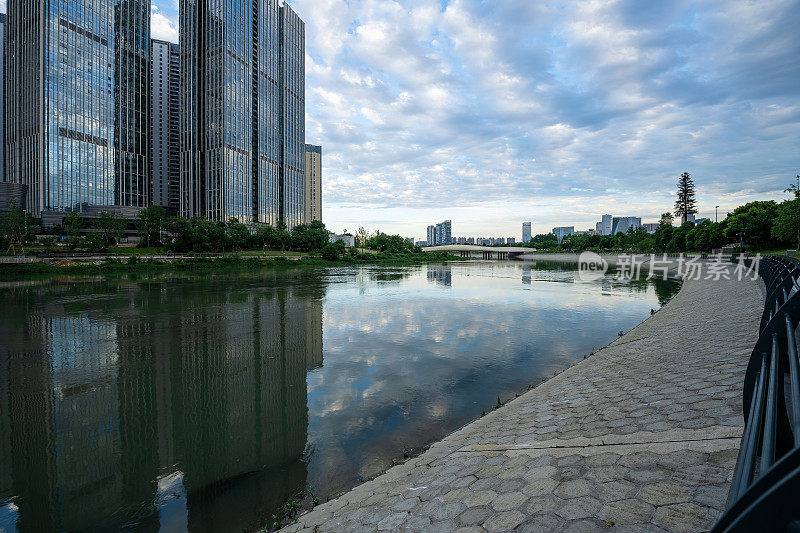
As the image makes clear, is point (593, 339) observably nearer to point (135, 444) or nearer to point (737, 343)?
point (737, 343)

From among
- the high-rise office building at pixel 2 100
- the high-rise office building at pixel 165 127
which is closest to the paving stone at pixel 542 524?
the high-rise office building at pixel 165 127

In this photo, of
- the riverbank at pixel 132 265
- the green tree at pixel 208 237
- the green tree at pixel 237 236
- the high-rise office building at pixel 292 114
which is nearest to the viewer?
the riverbank at pixel 132 265

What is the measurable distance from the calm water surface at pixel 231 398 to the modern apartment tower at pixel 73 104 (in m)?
81.8

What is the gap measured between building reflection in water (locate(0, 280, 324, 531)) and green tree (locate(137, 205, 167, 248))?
61.9 metres

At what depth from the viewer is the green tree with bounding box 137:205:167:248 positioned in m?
68.1

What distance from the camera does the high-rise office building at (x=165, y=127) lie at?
353 feet

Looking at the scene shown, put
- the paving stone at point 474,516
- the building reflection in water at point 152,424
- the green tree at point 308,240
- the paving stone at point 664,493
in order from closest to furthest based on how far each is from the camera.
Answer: the paving stone at point 664,493 < the paving stone at point 474,516 < the building reflection in water at point 152,424 < the green tree at point 308,240

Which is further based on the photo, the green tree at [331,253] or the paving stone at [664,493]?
the green tree at [331,253]

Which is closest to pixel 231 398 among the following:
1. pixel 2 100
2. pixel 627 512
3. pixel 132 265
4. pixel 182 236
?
pixel 627 512

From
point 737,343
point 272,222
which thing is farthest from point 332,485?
point 272,222

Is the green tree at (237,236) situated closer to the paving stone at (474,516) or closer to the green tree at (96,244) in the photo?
the green tree at (96,244)

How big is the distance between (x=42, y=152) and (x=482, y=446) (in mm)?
106072

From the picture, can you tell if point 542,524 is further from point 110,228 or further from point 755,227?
point 110,228

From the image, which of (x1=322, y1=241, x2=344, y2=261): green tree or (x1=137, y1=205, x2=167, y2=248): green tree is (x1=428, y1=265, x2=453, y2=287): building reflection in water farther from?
(x1=137, y1=205, x2=167, y2=248): green tree
